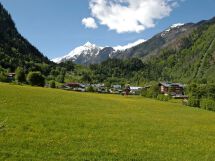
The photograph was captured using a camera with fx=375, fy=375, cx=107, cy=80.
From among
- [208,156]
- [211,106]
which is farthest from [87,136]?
[211,106]

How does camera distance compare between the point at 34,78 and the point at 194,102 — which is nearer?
the point at 194,102

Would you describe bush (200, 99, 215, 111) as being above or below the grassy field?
above

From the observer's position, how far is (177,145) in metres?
36.2

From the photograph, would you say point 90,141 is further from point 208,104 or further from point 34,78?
point 34,78

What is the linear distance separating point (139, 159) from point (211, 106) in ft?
311

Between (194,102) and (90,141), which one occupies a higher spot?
(194,102)

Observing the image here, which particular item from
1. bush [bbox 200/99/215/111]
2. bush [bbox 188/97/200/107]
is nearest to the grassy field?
bush [bbox 200/99/215/111]

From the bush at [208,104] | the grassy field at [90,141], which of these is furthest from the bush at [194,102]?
the grassy field at [90,141]

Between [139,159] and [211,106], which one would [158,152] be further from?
[211,106]

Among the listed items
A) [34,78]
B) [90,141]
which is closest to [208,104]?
[34,78]

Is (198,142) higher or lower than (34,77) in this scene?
lower

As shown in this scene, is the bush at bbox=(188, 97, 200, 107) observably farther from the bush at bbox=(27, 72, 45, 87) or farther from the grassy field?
the grassy field

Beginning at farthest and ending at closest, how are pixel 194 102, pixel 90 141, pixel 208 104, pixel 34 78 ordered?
1. pixel 34 78
2. pixel 194 102
3. pixel 208 104
4. pixel 90 141

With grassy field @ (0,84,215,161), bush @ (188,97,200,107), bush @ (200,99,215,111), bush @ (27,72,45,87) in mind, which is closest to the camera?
grassy field @ (0,84,215,161)
